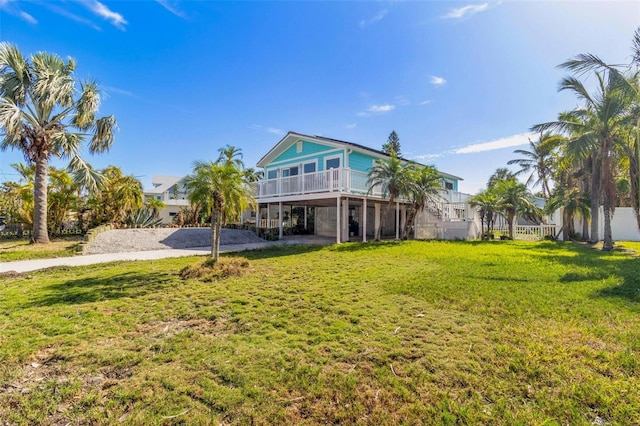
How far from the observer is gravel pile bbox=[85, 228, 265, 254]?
40.1 ft

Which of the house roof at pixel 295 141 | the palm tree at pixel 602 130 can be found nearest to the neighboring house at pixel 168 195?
the house roof at pixel 295 141

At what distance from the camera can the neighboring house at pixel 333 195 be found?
47.0ft

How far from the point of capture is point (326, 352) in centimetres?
337

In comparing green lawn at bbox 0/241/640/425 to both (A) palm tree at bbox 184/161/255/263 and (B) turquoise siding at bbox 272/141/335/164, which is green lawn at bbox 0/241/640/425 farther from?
(B) turquoise siding at bbox 272/141/335/164

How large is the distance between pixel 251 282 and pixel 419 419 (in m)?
4.93

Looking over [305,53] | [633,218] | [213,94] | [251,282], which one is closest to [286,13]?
[305,53]

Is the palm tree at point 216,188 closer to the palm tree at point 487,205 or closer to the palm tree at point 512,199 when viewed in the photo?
the palm tree at point 487,205

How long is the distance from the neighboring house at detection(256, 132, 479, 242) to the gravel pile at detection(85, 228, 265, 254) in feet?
6.74

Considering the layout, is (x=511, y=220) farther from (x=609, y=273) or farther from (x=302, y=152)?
(x=302, y=152)

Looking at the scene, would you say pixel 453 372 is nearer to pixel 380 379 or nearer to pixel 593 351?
pixel 380 379

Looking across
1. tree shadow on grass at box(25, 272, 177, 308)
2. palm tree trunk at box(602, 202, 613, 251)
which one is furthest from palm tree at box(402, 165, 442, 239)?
tree shadow on grass at box(25, 272, 177, 308)

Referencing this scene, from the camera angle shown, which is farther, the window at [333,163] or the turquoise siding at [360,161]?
the turquoise siding at [360,161]

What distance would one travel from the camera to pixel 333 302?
201 inches

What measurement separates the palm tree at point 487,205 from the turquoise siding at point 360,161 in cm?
590
